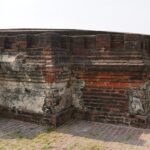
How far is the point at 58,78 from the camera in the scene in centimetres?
579

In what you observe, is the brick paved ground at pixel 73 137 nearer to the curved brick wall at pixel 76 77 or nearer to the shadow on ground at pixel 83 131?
the shadow on ground at pixel 83 131

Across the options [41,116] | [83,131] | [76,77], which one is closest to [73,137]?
[83,131]

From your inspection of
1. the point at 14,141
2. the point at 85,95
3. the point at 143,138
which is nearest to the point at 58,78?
the point at 85,95

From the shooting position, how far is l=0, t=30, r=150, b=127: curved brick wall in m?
5.66

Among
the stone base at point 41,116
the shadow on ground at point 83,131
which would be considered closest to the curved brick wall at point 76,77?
the stone base at point 41,116

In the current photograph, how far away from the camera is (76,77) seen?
622cm

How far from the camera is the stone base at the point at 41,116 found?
5.71m

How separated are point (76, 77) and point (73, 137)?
5.34 feet

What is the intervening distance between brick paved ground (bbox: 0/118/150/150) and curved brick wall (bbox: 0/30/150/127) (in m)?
0.27

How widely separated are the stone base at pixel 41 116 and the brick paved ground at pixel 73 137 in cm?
13

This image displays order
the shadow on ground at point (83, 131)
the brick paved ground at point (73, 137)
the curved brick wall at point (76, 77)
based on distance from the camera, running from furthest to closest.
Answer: the curved brick wall at point (76, 77) → the shadow on ground at point (83, 131) → the brick paved ground at point (73, 137)

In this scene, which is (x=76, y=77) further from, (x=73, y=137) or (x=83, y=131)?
(x=73, y=137)

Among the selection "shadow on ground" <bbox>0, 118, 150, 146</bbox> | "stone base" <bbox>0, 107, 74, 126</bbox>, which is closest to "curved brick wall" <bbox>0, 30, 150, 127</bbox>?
"stone base" <bbox>0, 107, 74, 126</bbox>

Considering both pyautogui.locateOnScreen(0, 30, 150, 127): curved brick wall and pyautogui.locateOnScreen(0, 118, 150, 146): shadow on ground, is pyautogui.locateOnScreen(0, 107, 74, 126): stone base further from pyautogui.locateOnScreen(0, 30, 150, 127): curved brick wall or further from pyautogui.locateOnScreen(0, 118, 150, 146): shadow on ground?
pyautogui.locateOnScreen(0, 118, 150, 146): shadow on ground
